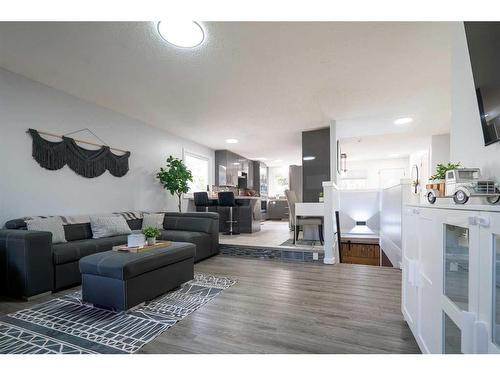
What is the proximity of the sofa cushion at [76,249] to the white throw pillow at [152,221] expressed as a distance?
0.95 meters

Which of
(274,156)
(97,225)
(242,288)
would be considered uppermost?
(274,156)

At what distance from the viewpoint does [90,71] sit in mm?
2709

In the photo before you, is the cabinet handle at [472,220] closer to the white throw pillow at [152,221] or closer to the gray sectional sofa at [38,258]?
the gray sectional sofa at [38,258]

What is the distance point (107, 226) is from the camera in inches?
133

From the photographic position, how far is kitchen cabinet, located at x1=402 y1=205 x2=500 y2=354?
83 cm

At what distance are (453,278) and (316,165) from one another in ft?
12.6

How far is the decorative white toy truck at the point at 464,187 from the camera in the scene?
1170 millimetres

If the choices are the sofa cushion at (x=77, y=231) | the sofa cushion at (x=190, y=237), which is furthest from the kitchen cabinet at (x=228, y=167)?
the sofa cushion at (x=77, y=231)

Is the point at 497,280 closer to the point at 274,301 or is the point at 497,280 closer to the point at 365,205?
the point at 274,301

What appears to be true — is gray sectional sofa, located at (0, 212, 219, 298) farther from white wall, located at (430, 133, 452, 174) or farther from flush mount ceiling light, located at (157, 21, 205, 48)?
white wall, located at (430, 133, 452, 174)

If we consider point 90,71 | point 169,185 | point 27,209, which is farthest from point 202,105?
point 27,209

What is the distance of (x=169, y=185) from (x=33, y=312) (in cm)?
294

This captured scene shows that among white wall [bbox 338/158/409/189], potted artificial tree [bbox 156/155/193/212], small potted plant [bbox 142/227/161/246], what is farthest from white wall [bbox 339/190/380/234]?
small potted plant [bbox 142/227/161/246]

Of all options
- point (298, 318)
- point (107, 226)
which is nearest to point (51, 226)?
point (107, 226)
